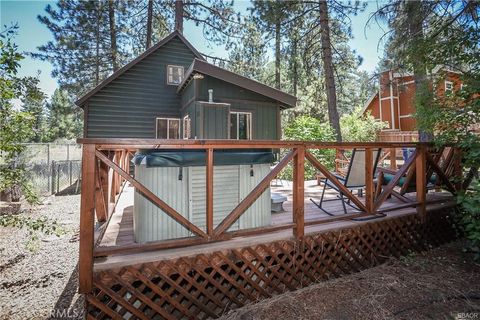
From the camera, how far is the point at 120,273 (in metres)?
2.12

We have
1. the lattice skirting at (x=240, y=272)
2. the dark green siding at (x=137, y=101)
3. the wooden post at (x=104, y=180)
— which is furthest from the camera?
the dark green siding at (x=137, y=101)

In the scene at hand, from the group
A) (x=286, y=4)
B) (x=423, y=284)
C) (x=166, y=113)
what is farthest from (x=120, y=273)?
(x=286, y=4)

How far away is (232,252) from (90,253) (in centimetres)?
A: 122

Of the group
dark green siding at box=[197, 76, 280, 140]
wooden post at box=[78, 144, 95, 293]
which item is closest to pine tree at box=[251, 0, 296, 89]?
dark green siding at box=[197, 76, 280, 140]

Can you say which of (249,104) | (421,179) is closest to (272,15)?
(249,104)

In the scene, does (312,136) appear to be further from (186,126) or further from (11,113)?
(11,113)

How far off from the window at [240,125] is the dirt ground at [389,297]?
625 centimetres

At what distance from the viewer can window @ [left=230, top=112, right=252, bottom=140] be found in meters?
8.80

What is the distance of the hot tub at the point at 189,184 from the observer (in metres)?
2.54

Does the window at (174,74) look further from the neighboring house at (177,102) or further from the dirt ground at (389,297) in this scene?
the dirt ground at (389,297)

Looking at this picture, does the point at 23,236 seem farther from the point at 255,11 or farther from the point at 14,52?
the point at 255,11

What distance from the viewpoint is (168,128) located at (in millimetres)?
10523

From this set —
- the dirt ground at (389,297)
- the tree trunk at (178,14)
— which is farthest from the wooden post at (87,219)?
the tree trunk at (178,14)

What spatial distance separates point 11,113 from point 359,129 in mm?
16381
